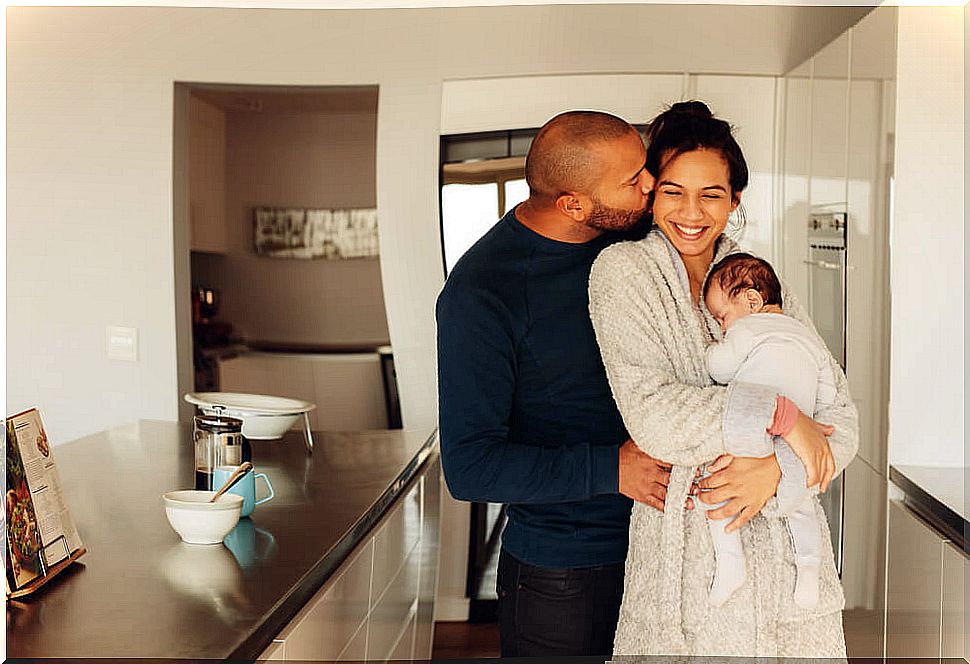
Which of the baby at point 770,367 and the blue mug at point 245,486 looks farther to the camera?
the blue mug at point 245,486

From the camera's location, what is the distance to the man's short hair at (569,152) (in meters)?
1.53

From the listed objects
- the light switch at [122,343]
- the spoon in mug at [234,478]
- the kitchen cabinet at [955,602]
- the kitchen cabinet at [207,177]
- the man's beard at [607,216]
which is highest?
the kitchen cabinet at [207,177]

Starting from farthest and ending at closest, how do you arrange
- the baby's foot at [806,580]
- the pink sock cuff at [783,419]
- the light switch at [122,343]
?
the light switch at [122,343], the baby's foot at [806,580], the pink sock cuff at [783,419]

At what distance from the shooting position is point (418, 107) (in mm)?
1712

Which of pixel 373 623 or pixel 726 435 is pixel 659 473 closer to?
pixel 726 435

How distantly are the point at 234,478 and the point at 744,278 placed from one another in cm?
80

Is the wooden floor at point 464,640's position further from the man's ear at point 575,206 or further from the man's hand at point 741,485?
the man's ear at point 575,206

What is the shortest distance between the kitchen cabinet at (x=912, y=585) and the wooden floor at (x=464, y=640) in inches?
25.7

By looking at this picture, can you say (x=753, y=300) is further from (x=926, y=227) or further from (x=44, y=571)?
(x=44, y=571)

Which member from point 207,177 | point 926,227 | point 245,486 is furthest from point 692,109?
point 245,486

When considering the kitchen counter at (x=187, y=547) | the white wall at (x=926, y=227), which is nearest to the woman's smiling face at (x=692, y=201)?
the white wall at (x=926, y=227)

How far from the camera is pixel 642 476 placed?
1.41 metres

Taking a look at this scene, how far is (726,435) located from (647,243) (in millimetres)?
291

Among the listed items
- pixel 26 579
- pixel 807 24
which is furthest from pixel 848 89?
pixel 26 579
